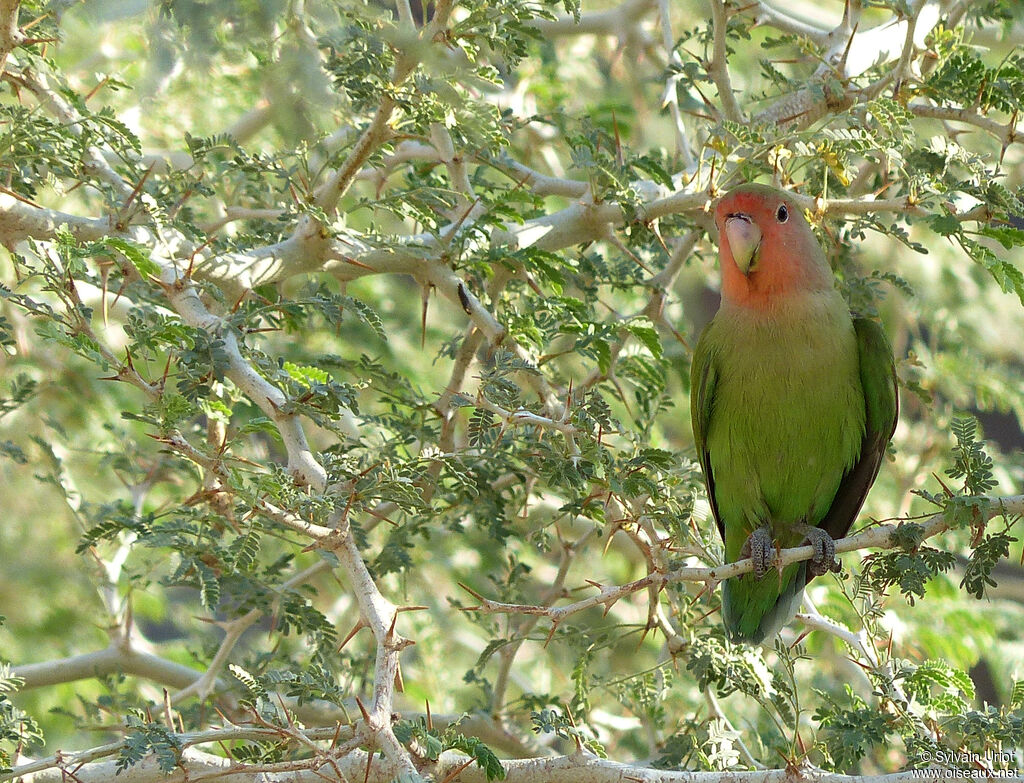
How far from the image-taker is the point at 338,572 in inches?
202

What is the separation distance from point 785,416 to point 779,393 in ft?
0.26

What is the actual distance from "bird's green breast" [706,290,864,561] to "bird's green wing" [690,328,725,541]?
2 cm

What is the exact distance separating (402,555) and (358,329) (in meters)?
2.08

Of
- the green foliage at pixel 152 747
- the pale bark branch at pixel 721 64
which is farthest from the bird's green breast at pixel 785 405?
the green foliage at pixel 152 747

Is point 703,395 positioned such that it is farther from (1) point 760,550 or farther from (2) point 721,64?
(2) point 721,64

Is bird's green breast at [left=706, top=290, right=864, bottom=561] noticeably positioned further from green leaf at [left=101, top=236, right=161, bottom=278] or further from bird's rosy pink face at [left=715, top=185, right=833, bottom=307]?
green leaf at [left=101, top=236, right=161, bottom=278]

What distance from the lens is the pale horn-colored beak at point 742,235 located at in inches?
130

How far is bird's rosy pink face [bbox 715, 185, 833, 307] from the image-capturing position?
332cm

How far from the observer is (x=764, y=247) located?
341 cm

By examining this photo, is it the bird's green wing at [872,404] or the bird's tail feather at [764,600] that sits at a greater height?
the bird's green wing at [872,404]

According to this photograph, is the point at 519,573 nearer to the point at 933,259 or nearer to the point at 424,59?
the point at 424,59

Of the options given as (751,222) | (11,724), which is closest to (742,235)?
(751,222)

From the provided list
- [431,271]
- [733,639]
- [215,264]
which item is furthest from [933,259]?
[215,264]

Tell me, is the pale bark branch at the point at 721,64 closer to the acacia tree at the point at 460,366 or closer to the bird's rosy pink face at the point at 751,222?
the acacia tree at the point at 460,366
